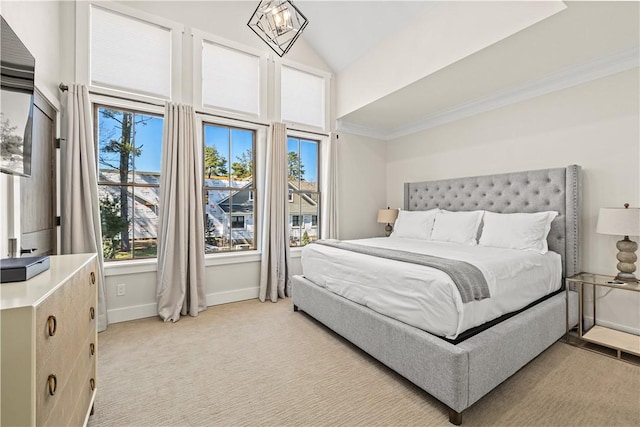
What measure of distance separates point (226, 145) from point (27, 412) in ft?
11.1

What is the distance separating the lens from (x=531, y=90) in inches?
127

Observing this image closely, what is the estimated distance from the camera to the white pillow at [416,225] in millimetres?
3818

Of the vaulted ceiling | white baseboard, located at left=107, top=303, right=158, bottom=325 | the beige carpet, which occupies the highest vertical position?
the vaulted ceiling

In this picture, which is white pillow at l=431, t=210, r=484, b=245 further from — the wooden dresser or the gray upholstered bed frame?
the wooden dresser

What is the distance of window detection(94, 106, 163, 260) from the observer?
124 inches

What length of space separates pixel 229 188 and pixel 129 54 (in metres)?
1.79

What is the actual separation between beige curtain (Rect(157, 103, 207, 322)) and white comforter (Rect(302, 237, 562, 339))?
4.87ft

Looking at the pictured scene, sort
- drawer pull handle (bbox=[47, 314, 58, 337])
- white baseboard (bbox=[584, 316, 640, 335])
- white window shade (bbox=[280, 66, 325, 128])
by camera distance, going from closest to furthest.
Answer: drawer pull handle (bbox=[47, 314, 58, 337]) → white baseboard (bbox=[584, 316, 640, 335]) → white window shade (bbox=[280, 66, 325, 128])

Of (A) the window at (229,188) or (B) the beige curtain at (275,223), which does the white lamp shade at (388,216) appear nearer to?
(B) the beige curtain at (275,223)

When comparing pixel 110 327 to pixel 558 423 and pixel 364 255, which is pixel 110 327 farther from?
pixel 558 423

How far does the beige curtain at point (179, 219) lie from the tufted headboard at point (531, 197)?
10.8 feet

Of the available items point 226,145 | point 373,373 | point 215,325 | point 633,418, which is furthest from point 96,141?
point 633,418

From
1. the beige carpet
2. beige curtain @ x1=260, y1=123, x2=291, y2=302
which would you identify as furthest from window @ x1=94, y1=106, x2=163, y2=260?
beige curtain @ x1=260, y1=123, x2=291, y2=302

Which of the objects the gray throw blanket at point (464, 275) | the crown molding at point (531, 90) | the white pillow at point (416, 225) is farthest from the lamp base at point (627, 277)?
the crown molding at point (531, 90)
